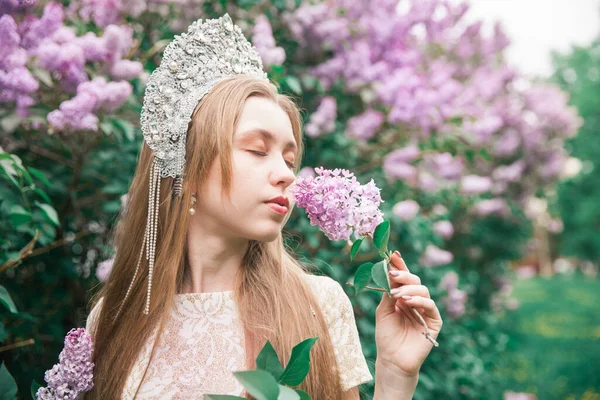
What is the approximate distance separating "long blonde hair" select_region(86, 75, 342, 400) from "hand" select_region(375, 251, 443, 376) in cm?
20

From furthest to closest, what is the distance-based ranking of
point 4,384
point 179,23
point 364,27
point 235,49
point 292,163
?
point 364,27 → point 179,23 → point 235,49 → point 292,163 → point 4,384

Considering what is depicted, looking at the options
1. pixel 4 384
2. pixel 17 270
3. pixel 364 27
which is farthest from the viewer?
pixel 364 27

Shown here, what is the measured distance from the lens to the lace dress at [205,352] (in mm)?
1316

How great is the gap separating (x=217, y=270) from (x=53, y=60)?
0.96m

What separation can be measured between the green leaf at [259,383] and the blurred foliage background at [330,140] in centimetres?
78

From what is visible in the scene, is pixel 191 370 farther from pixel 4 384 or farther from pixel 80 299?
pixel 80 299

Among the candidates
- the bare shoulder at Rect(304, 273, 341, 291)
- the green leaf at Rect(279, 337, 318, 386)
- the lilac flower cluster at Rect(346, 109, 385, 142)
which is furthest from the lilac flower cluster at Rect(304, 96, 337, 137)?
the green leaf at Rect(279, 337, 318, 386)

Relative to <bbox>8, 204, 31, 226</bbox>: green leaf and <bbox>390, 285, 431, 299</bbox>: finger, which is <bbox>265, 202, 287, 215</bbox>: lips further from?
<bbox>8, 204, 31, 226</bbox>: green leaf

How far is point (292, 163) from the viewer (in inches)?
55.4

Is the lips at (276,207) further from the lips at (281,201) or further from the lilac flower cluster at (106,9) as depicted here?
the lilac flower cluster at (106,9)


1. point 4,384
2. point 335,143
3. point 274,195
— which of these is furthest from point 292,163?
point 335,143

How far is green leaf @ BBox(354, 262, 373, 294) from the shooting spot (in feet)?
3.35

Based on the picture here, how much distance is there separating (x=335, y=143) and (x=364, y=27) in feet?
2.46

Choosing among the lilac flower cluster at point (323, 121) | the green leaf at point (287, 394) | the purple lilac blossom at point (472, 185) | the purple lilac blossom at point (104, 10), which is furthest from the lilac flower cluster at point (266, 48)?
the purple lilac blossom at point (472, 185)
